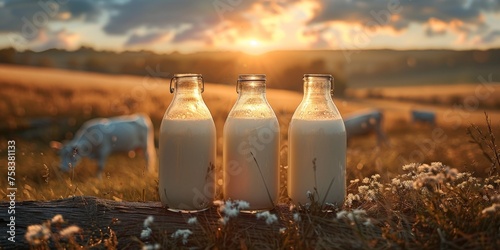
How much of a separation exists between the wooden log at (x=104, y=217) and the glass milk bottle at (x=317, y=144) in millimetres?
322

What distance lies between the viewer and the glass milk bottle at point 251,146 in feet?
10.2

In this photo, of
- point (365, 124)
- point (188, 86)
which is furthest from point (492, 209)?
point (365, 124)

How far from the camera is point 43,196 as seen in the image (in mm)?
4328

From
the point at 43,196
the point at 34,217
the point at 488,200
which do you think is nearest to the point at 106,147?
the point at 43,196

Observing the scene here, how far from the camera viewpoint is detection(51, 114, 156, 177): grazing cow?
9.91m

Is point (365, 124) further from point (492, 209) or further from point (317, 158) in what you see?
point (492, 209)

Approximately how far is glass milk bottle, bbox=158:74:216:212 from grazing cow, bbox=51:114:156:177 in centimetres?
666

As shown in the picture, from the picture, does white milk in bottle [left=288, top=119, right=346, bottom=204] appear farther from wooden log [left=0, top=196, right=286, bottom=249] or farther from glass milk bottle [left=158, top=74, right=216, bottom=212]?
glass milk bottle [left=158, top=74, right=216, bottom=212]

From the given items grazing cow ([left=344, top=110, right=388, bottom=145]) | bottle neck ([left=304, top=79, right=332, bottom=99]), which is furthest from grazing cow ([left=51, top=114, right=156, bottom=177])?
bottle neck ([left=304, top=79, right=332, bottom=99])

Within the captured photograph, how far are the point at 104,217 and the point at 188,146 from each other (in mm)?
657

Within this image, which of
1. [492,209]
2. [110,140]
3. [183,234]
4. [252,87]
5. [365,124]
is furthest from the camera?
[365,124]

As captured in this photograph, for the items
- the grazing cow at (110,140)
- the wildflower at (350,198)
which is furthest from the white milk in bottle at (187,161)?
the grazing cow at (110,140)

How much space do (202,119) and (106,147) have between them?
280 inches

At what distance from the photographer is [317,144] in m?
3.14
